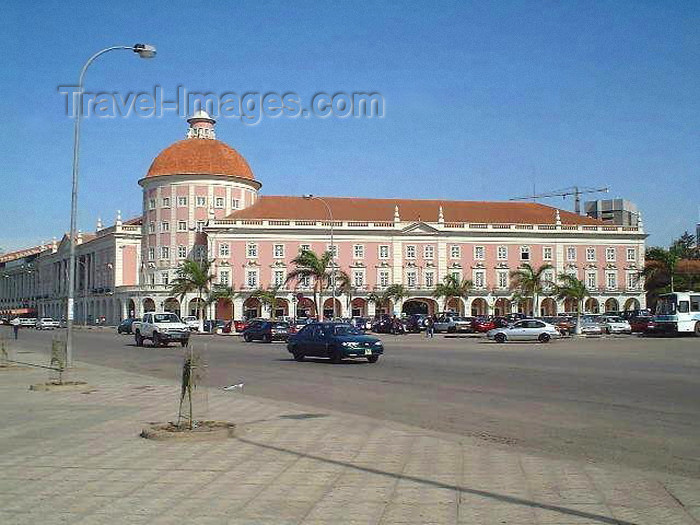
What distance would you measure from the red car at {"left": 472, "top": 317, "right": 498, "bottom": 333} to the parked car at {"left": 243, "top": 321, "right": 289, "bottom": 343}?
19.0 meters

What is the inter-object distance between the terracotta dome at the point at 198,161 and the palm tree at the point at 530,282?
38.6 meters

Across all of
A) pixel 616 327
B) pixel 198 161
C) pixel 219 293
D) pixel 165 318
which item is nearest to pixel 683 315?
pixel 616 327

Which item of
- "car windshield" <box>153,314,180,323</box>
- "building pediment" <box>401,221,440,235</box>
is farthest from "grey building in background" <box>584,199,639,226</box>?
"car windshield" <box>153,314,180,323</box>

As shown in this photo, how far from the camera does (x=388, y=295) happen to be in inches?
3686

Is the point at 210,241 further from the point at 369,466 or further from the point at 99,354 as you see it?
the point at 369,466

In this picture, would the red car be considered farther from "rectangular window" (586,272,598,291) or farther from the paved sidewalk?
the paved sidewalk

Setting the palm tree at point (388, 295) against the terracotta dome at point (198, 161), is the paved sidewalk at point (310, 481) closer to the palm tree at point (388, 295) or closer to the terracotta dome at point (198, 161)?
the palm tree at point (388, 295)

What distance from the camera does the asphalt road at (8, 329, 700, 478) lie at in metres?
10.8

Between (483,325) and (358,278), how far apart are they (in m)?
34.7

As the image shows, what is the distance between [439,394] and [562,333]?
134ft

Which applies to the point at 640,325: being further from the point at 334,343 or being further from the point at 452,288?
the point at 452,288

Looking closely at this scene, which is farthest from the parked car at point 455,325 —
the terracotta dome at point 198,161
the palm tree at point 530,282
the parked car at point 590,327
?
the terracotta dome at point 198,161

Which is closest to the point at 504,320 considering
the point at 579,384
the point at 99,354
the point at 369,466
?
the point at 99,354

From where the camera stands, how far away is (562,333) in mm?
56000
